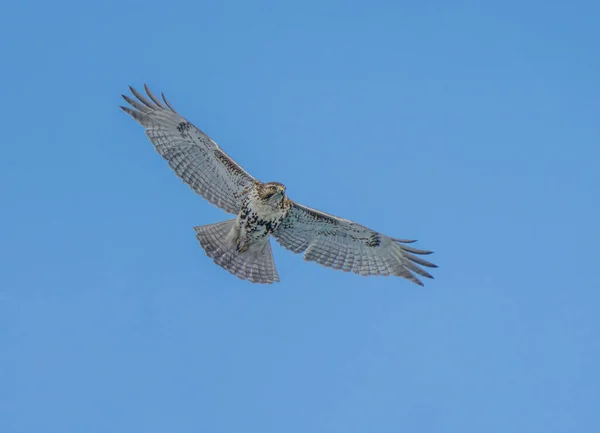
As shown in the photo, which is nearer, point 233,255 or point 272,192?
point 272,192

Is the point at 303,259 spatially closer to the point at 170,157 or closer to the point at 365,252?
the point at 365,252

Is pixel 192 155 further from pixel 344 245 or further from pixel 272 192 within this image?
pixel 344 245

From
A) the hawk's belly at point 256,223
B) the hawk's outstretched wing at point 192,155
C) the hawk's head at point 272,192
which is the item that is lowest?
the hawk's belly at point 256,223

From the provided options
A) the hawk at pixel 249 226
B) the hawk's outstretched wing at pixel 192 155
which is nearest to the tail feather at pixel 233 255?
the hawk at pixel 249 226

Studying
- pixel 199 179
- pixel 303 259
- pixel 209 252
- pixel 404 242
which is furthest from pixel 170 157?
pixel 404 242

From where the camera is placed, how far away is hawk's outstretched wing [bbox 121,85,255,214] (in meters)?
21.0

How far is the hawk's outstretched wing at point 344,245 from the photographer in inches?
835

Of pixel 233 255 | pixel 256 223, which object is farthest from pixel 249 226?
pixel 233 255

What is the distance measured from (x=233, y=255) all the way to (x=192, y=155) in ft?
7.87

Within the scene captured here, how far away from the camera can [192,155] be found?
70.2 ft

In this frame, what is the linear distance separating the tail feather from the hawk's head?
1274 millimetres

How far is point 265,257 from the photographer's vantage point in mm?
21719

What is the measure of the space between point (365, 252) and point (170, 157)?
483 centimetres

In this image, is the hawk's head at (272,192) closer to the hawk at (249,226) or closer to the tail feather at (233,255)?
the hawk at (249,226)
